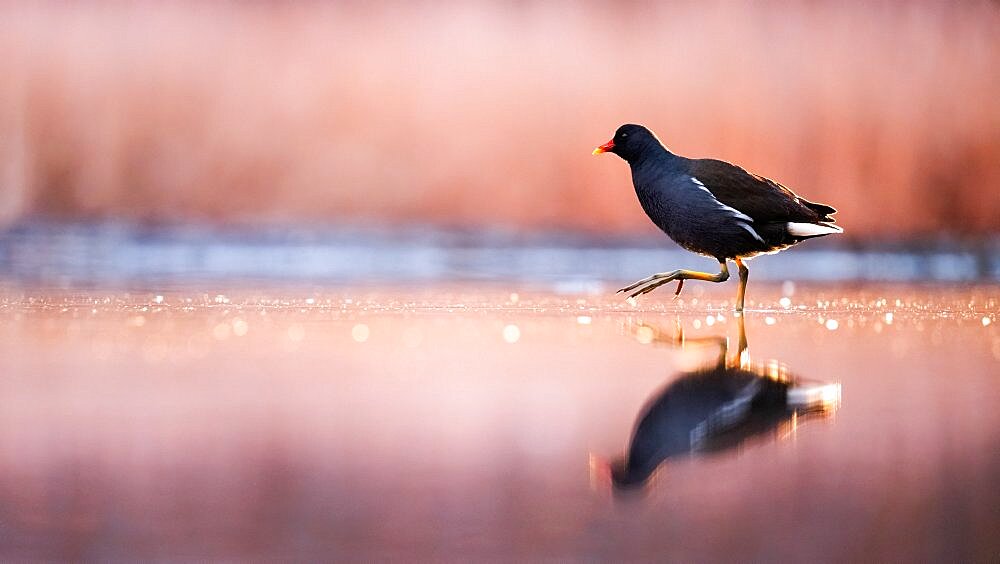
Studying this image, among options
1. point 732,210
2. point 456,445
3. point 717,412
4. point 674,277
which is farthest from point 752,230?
point 456,445

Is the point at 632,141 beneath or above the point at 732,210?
Answer: above

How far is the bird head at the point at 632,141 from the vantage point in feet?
13.1

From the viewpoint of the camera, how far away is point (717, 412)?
5.71ft

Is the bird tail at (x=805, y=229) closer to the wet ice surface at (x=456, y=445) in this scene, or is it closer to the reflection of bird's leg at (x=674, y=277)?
the reflection of bird's leg at (x=674, y=277)

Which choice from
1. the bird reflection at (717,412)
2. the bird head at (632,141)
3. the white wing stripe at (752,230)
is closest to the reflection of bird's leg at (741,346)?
the bird reflection at (717,412)

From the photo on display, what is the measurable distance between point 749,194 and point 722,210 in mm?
109

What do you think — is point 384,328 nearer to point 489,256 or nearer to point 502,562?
point 502,562

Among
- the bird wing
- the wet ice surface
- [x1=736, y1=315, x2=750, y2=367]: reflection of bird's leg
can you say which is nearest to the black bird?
the bird wing

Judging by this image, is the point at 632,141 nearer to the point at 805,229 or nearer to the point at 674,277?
the point at 674,277

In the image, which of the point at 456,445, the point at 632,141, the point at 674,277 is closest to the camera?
the point at 456,445

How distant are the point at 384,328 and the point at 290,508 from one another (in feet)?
6.40

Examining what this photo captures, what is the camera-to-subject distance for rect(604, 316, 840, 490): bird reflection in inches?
56.7

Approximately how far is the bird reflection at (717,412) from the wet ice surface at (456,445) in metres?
0.03

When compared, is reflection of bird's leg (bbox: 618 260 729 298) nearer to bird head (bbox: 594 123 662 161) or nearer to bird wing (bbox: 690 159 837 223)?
bird wing (bbox: 690 159 837 223)
